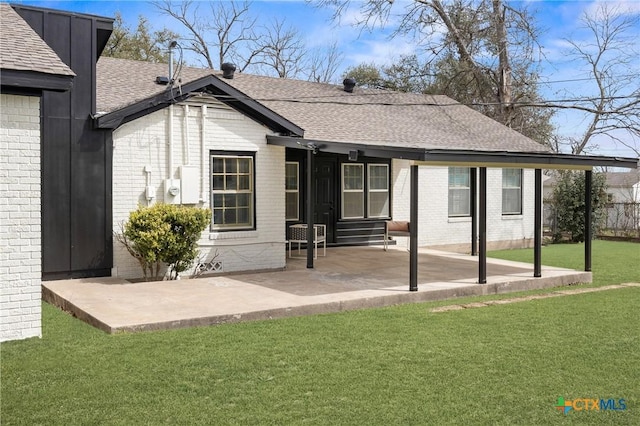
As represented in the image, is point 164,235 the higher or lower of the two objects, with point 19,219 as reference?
lower

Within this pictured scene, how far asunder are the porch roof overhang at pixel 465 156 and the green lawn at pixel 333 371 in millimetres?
2490

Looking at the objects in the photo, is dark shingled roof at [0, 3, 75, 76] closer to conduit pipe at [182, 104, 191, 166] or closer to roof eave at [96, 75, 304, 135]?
roof eave at [96, 75, 304, 135]

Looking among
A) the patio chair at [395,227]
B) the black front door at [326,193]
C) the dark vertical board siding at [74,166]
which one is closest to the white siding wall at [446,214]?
the patio chair at [395,227]

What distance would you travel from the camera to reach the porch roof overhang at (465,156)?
9.36 metres

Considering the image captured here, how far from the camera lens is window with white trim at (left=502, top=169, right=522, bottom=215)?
18.9 meters

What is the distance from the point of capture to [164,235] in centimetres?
1031

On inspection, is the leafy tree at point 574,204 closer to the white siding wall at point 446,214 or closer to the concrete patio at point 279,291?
the white siding wall at point 446,214

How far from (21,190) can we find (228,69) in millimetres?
10065

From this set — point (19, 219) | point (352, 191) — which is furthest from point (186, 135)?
point (352, 191)

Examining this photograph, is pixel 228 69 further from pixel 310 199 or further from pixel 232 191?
pixel 310 199

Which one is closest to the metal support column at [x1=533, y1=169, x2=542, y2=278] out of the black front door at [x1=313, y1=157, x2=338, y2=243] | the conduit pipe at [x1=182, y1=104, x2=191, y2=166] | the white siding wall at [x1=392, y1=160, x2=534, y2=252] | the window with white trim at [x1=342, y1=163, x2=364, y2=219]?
the white siding wall at [x1=392, y1=160, x2=534, y2=252]

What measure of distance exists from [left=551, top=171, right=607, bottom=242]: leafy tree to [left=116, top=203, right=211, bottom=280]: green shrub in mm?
15811

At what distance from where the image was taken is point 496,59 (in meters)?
28.0

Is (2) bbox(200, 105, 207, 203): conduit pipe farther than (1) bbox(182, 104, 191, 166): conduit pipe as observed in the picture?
Yes
